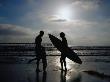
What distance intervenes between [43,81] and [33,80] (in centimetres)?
54

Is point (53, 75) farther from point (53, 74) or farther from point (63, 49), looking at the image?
point (63, 49)

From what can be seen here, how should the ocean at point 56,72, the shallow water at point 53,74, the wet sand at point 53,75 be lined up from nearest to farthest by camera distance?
the wet sand at point 53,75 → the shallow water at point 53,74 → the ocean at point 56,72

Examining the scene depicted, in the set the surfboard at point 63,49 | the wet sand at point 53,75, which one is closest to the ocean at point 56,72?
the wet sand at point 53,75

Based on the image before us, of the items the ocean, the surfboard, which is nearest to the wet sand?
the ocean

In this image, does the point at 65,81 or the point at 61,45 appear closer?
the point at 65,81

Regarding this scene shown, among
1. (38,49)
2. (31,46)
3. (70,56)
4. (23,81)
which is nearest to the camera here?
(23,81)

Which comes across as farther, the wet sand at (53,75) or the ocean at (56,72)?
the ocean at (56,72)

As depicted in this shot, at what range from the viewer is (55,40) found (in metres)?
19.6

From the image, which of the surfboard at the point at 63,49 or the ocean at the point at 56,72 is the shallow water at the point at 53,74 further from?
the surfboard at the point at 63,49

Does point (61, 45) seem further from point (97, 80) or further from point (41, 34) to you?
point (97, 80)

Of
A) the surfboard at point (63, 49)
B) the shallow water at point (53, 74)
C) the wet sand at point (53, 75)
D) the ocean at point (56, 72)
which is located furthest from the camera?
the surfboard at point (63, 49)

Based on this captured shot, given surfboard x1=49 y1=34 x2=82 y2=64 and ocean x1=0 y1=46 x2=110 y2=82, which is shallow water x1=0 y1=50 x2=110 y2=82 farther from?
surfboard x1=49 y1=34 x2=82 y2=64

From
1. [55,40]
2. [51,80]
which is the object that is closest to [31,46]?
[55,40]

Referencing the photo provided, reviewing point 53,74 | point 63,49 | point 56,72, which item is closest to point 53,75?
point 53,74
